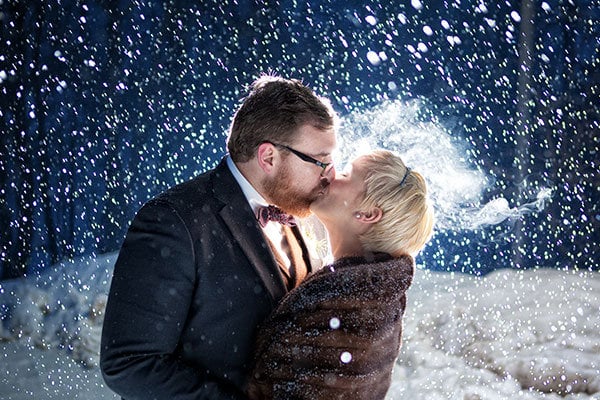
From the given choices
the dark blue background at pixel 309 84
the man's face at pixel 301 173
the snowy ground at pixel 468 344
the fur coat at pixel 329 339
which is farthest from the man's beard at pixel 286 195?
the snowy ground at pixel 468 344

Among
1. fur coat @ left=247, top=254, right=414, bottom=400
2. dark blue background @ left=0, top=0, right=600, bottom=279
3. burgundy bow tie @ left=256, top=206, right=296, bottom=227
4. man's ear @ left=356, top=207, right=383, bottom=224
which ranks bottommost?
dark blue background @ left=0, top=0, right=600, bottom=279

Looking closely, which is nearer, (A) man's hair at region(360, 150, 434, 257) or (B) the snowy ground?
(A) man's hair at region(360, 150, 434, 257)

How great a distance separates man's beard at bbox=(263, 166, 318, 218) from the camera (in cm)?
132

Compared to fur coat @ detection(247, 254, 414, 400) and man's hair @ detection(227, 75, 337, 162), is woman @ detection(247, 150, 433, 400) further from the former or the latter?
man's hair @ detection(227, 75, 337, 162)

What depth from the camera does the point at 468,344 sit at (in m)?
Result: 4.12

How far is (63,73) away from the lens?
507 cm

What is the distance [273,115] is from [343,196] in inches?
10.8

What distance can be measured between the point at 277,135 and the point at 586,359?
3388 millimetres

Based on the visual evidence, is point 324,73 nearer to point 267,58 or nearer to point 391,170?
point 267,58

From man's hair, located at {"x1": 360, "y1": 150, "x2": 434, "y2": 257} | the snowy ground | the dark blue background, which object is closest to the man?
man's hair, located at {"x1": 360, "y1": 150, "x2": 434, "y2": 257}

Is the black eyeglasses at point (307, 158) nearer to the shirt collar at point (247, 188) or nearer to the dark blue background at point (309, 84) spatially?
the shirt collar at point (247, 188)

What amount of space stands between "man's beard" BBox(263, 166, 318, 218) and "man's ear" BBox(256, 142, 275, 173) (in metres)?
0.03

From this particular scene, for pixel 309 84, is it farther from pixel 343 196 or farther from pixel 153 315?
pixel 153 315

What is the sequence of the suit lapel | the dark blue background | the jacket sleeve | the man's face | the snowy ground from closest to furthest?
the jacket sleeve < the suit lapel < the man's face < the snowy ground < the dark blue background
